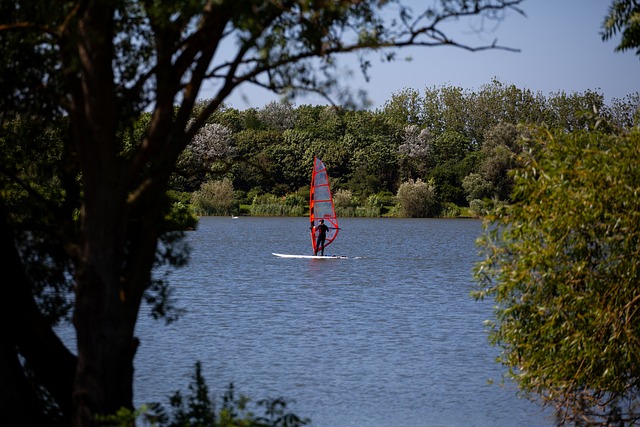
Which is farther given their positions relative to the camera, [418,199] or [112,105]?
[418,199]

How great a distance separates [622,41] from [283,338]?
46.1ft

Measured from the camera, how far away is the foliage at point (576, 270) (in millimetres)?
11078

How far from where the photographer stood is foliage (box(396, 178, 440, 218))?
84062mm

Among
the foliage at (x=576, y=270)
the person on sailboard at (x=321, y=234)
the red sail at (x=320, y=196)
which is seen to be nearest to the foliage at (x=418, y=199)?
the person on sailboard at (x=321, y=234)

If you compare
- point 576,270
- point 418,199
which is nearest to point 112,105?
point 576,270

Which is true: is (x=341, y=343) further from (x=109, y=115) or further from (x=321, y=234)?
(x=321, y=234)

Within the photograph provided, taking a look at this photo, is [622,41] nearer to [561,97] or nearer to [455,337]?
[455,337]

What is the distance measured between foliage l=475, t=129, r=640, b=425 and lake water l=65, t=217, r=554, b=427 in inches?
51.7

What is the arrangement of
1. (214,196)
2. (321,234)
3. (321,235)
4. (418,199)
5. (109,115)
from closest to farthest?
A: (109,115), (321,234), (321,235), (418,199), (214,196)

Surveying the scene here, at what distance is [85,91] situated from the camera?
739cm

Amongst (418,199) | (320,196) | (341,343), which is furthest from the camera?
(418,199)

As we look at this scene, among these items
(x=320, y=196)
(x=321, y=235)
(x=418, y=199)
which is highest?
(x=418, y=199)

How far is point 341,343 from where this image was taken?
21.2m

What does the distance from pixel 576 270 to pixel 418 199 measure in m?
73.5
